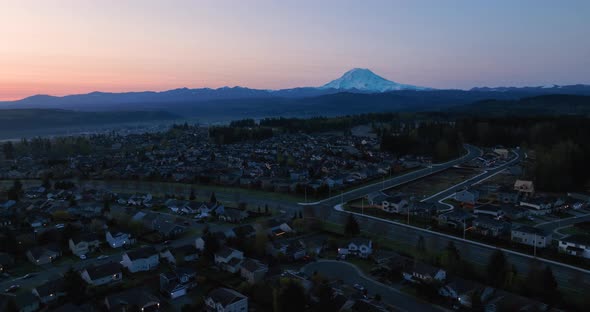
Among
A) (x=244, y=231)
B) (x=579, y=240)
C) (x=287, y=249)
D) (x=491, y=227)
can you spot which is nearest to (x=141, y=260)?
(x=244, y=231)

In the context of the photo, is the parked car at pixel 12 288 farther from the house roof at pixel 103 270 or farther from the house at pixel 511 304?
the house at pixel 511 304

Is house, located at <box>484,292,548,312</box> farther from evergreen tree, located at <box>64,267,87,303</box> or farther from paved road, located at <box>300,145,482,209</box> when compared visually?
paved road, located at <box>300,145,482,209</box>

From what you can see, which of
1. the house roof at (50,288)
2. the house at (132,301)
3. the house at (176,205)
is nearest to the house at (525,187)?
the house at (176,205)

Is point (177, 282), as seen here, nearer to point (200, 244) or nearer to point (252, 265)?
point (252, 265)

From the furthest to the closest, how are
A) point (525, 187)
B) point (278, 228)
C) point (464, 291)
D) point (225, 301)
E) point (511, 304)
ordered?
point (525, 187) → point (278, 228) → point (464, 291) → point (225, 301) → point (511, 304)

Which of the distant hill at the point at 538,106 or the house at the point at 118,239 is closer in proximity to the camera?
the house at the point at 118,239

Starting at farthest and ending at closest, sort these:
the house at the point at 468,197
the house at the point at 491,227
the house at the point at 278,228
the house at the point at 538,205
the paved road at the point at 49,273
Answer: the house at the point at 468,197 < the house at the point at 538,205 < the house at the point at 278,228 < the house at the point at 491,227 < the paved road at the point at 49,273
